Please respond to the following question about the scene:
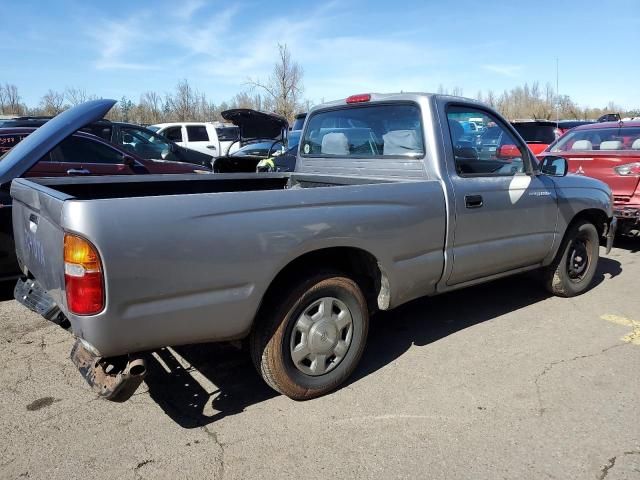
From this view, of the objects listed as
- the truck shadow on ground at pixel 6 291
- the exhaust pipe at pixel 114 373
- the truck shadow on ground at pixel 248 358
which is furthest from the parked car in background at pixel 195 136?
the exhaust pipe at pixel 114 373

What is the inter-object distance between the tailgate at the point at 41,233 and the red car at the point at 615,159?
661 cm

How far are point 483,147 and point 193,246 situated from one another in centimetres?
275

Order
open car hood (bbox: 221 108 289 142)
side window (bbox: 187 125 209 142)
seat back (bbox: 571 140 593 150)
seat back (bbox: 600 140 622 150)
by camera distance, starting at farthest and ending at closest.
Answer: side window (bbox: 187 125 209 142) → seat back (bbox: 571 140 593 150) → open car hood (bbox: 221 108 289 142) → seat back (bbox: 600 140 622 150)

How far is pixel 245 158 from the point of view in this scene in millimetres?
6621

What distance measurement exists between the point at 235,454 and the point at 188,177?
2.31 m

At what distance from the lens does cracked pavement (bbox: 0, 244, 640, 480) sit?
2.63m

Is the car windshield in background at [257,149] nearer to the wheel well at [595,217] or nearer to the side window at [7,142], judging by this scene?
the side window at [7,142]

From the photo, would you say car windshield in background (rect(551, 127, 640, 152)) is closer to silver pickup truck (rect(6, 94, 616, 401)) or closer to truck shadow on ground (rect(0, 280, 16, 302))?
silver pickup truck (rect(6, 94, 616, 401))

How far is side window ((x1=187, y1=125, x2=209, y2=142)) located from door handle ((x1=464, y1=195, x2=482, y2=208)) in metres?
13.2

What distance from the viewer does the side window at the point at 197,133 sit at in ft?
52.0

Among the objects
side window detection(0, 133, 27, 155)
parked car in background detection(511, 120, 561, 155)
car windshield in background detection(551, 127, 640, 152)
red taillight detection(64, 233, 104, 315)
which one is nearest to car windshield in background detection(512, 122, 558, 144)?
parked car in background detection(511, 120, 561, 155)

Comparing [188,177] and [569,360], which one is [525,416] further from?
[188,177]

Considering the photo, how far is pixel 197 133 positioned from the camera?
1594cm

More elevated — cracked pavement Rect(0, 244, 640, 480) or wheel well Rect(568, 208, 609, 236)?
wheel well Rect(568, 208, 609, 236)
